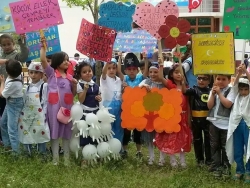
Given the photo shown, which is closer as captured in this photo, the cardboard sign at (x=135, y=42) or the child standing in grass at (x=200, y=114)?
the child standing in grass at (x=200, y=114)

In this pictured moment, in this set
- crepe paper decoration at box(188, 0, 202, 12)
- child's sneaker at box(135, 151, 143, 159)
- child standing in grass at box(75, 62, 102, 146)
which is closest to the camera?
child standing in grass at box(75, 62, 102, 146)

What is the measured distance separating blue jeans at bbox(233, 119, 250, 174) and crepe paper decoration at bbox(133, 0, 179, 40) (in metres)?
1.47

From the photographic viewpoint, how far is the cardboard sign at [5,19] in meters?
6.06

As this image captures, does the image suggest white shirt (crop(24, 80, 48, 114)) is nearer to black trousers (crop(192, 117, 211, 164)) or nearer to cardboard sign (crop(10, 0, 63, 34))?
cardboard sign (crop(10, 0, 63, 34))

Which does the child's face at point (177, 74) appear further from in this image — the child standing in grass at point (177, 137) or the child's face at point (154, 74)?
the child's face at point (154, 74)

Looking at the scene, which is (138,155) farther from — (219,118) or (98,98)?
(219,118)

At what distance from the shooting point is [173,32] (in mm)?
5352

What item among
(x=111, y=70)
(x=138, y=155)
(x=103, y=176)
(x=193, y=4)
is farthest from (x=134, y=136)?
(x=193, y=4)

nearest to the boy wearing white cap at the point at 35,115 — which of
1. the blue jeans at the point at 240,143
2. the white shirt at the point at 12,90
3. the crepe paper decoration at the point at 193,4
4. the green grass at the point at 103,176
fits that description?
the white shirt at the point at 12,90

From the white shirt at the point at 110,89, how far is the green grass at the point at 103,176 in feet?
2.75

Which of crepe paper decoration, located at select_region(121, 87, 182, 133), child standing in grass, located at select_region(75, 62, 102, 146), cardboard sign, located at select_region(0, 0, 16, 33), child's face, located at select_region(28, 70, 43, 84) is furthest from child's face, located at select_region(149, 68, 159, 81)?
cardboard sign, located at select_region(0, 0, 16, 33)

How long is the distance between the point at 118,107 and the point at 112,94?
0.60 ft

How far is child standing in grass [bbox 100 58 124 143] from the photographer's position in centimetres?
573

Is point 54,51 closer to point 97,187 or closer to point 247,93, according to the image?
point 97,187
